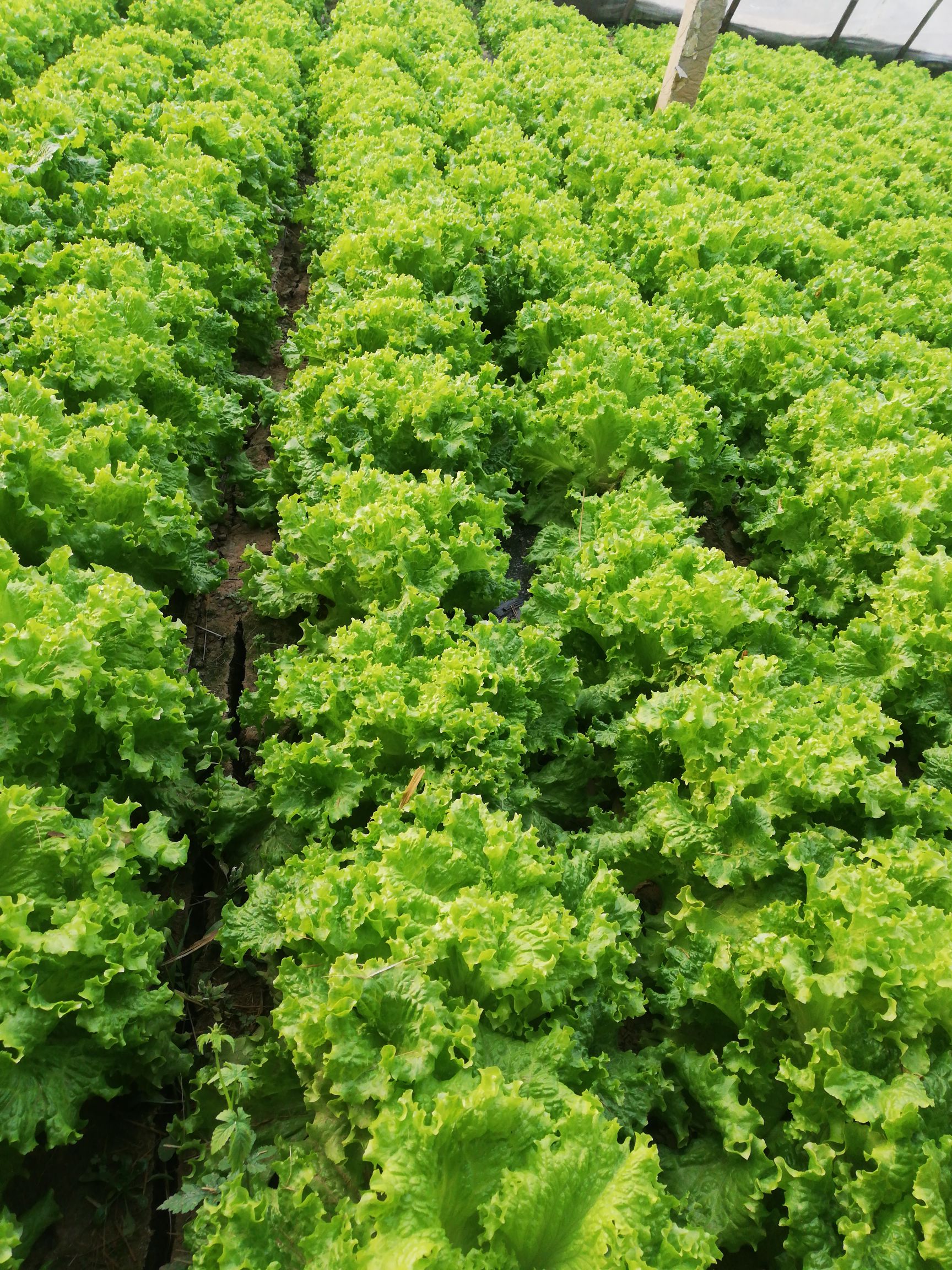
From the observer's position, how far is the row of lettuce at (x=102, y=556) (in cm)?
271

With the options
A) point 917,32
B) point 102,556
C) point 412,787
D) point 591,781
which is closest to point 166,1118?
point 412,787

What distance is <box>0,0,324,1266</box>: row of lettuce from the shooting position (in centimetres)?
271

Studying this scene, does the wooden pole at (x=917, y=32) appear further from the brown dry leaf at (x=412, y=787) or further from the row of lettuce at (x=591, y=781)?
the brown dry leaf at (x=412, y=787)

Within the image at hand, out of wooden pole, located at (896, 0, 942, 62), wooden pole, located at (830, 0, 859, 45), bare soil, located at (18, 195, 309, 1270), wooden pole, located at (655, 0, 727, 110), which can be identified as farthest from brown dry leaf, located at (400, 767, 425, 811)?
wooden pole, located at (896, 0, 942, 62)

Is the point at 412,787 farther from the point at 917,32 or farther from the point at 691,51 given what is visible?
the point at 917,32

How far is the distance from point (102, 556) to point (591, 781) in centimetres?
271

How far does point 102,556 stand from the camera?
4074mm

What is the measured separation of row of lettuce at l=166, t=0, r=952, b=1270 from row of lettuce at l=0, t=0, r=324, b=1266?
16.2 inches

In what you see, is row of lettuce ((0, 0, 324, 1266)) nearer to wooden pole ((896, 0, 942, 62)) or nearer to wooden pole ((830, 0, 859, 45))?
wooden pole ((830, 0, 859, 45))

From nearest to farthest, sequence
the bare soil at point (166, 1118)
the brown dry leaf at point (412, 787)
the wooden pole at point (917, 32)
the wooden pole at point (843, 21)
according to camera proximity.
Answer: the bare soil at point (166, 1118) → the brown dry leaf at point (412, 787) → the wooden pole at point (917, 32) → the wooden pole at point (843, 21)

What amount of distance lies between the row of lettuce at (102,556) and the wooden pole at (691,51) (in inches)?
235

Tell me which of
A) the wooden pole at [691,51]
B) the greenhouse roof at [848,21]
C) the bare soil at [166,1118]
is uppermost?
the greenhouse roof at [848,21]

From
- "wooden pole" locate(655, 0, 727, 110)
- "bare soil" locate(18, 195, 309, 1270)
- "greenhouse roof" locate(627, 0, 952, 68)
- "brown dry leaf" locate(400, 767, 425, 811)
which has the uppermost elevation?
"greenhouse roof" locate(627, 0, 952, 68)

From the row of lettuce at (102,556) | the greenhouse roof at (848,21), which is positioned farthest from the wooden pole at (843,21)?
the row of lettuce at (102,556)
